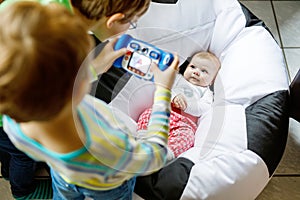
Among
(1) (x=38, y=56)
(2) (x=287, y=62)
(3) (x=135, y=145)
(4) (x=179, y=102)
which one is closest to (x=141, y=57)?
(3) (x=135, y=145)

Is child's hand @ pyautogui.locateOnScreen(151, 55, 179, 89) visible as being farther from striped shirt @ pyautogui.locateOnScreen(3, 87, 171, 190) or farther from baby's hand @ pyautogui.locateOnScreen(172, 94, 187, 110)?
baby's hand @ pyautogui.locateOnScreen(172, 94, 187, 110)

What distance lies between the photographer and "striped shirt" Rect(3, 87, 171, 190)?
0.74 meters

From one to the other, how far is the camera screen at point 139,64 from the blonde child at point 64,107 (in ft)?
0.15

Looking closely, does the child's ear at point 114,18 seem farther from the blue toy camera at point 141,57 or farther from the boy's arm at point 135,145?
the boy's arm at point 135,145

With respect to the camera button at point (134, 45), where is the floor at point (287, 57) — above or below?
below

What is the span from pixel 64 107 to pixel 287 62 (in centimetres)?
117

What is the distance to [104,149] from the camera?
2.43 ft

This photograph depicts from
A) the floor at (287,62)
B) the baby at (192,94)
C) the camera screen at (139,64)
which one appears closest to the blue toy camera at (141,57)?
the camera screen at (139,64)

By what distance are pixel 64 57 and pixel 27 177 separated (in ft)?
2.25

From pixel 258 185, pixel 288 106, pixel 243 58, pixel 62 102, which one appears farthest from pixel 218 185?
pixel 62 102

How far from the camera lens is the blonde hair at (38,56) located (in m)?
0.60

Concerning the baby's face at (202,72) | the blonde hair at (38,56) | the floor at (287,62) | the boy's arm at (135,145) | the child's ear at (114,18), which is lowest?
the floor at (287,62)

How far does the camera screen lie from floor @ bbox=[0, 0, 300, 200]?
1.96 feet

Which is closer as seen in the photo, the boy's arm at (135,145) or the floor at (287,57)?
the boy's arm at (135,145)
